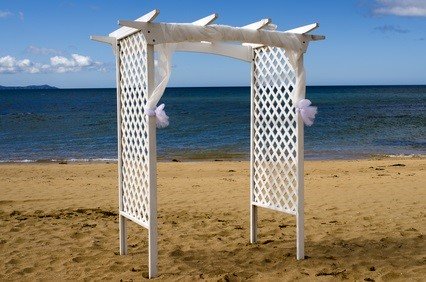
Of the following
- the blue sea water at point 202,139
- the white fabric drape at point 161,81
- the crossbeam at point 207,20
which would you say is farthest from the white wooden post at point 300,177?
the blue sea water at point 202,139

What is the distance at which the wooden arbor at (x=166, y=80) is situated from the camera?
15.8 feet

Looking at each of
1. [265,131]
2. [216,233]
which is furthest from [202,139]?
[265,131]

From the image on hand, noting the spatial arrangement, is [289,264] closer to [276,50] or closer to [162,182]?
[276,50]

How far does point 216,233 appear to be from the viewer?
6.57 m

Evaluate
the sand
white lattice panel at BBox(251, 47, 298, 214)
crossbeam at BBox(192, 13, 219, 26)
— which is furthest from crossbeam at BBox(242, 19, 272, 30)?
the sand

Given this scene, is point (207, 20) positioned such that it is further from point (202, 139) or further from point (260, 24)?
point (202, 139)

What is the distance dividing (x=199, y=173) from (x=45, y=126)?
22.8 metres

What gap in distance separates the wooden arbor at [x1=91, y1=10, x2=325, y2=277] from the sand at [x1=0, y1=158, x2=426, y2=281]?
1.20 ft

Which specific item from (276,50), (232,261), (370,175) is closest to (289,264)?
(232,261)

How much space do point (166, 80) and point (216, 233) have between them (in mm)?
2417

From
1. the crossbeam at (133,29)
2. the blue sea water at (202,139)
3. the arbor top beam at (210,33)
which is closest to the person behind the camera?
the crossbeam at (133,29)

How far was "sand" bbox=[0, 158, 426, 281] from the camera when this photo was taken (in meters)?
5.22

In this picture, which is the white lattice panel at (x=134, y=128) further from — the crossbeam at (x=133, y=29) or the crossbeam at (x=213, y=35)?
the crossbeam at (x=213, y=35)

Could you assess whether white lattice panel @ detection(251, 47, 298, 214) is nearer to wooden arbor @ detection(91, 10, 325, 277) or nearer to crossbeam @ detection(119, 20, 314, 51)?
wooden arbor @ detection(91, 10, 325, 277)
